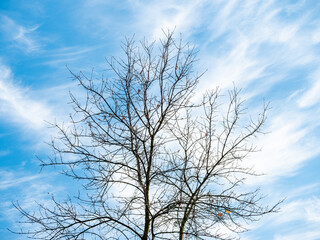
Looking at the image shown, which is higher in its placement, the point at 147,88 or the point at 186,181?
the point at 147,88

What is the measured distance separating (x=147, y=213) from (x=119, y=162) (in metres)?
1.24

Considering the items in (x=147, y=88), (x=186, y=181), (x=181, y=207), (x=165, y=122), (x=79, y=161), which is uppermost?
(x=147, y=88)

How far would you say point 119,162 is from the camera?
744 centimetres

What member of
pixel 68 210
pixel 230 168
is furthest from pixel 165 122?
pixel 68 210

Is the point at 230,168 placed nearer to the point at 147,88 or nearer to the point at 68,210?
the point at 147,88

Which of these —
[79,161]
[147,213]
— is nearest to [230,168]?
[147,213]

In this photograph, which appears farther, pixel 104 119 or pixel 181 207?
pixel 104 119

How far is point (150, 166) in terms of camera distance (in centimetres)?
731

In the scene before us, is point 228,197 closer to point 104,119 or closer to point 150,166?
point 150,166

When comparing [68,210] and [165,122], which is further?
[165,122]

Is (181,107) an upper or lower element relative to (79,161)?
upper

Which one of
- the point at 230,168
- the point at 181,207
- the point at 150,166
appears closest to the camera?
the point at 181,207

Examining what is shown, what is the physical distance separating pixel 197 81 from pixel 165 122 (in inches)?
47.5

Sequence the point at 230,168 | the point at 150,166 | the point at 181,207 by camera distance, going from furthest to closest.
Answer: the point at 230,168
the point at 150,166
the point at 181,207
